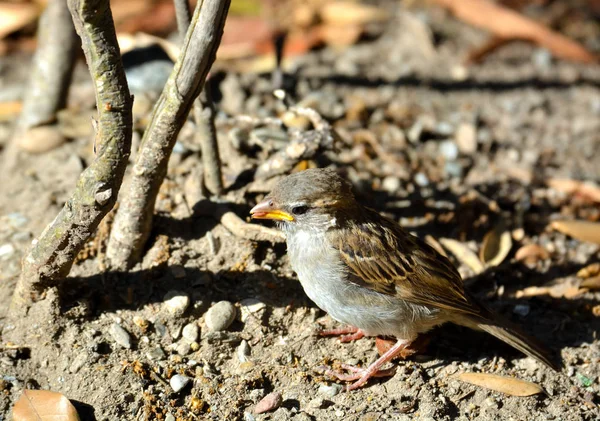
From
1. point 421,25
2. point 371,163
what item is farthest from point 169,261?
point 421,25

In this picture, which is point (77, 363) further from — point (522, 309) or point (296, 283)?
point (522, 309)

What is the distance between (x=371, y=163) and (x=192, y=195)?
1892mm

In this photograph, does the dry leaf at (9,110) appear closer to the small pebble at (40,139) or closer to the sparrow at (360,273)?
the small pebble at (40,139)

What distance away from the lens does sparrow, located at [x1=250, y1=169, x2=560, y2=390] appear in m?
4.88

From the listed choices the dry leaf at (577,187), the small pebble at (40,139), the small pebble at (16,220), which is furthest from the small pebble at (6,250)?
the dry leaf at (577,187)

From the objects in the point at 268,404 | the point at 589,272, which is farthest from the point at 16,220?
the point at 589,272

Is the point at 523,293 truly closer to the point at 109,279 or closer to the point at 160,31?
the point at 109,279

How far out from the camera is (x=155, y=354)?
15.6 feet

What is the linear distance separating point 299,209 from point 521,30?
16.3ft

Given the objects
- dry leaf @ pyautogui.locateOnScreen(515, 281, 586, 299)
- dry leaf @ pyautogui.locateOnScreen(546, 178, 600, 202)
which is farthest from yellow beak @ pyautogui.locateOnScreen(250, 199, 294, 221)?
dry leaf @ pyautogui.locateOnScreen(546, 178, 600, 202)

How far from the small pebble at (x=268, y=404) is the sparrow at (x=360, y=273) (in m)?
0.46

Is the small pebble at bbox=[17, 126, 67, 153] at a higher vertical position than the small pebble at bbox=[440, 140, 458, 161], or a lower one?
higher

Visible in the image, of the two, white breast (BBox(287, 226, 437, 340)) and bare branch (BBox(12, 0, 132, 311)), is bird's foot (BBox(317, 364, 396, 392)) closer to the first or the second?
white breast (BBox(287, 226, 437, 340))

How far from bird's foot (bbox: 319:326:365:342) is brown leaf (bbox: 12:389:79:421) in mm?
1754
